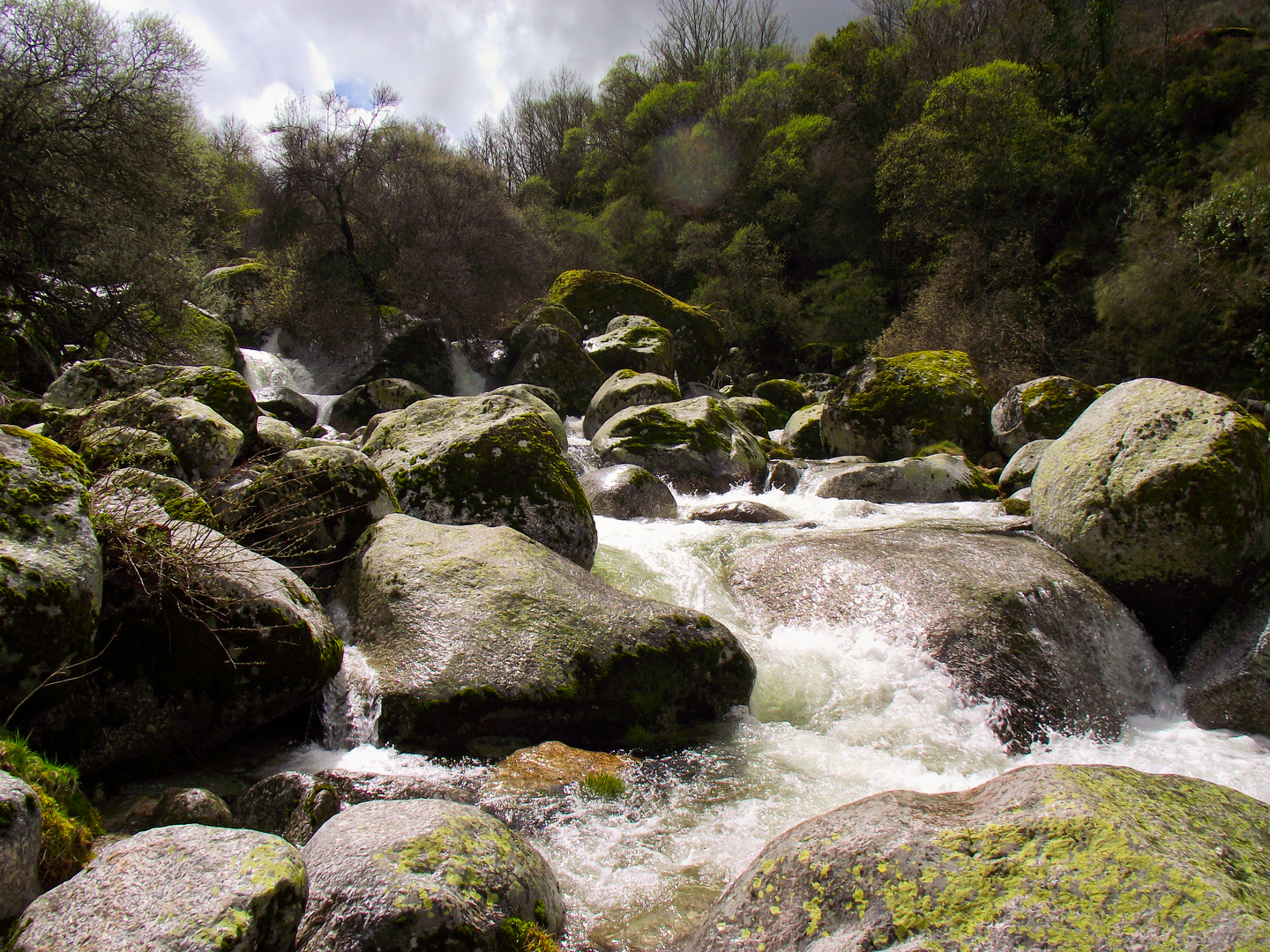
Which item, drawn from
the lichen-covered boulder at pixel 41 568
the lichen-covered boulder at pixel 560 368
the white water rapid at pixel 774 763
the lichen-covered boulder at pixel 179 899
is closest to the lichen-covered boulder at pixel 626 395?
the lichen-covered boulder at pixel 560 368

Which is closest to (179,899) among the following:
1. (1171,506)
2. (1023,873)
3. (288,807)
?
(288,807)

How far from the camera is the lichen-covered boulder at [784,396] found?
21308 millimetres

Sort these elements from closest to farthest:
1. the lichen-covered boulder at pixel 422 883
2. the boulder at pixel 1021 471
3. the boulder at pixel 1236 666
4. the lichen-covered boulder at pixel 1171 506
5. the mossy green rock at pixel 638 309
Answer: the lichen-covered boulder at pixel 422 883 < the boulder at pixel 1236 666 < the lichen-covered boulder at pixel 1171 506 < the boulder at pixel 1021 471 < the mossy green rock at pixel 638 309

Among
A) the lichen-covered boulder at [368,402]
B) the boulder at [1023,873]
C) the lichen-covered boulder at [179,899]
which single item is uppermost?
the lichen-covered boulder at [368,402]

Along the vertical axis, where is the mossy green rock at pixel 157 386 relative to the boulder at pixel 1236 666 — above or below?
above

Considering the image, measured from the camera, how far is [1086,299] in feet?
64.1

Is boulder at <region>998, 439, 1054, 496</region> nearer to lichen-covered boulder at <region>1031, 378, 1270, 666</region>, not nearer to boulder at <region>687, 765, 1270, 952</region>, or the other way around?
lichen-covered boulder at <region>1031, 378, 1270, 666</region>

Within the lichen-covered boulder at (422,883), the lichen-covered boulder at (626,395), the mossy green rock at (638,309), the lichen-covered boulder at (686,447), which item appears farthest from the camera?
the mossy green rock at (638,309)

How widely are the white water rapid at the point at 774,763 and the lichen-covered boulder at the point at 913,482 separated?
4.99 metres

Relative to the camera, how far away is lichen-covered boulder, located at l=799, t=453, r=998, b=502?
1032 cm

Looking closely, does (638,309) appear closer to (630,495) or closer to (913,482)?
(913,482)

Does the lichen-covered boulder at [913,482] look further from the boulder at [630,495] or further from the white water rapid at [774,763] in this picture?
the white water rapid at [774,763]

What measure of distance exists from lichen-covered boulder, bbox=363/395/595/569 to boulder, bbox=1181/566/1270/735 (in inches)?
204

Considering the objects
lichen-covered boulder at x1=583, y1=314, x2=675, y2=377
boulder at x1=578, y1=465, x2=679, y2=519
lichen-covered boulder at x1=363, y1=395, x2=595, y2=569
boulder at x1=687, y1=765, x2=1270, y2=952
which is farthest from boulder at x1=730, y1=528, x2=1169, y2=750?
lichen-covered boulder at x1=583, y1=314, x2=675, y2=377
